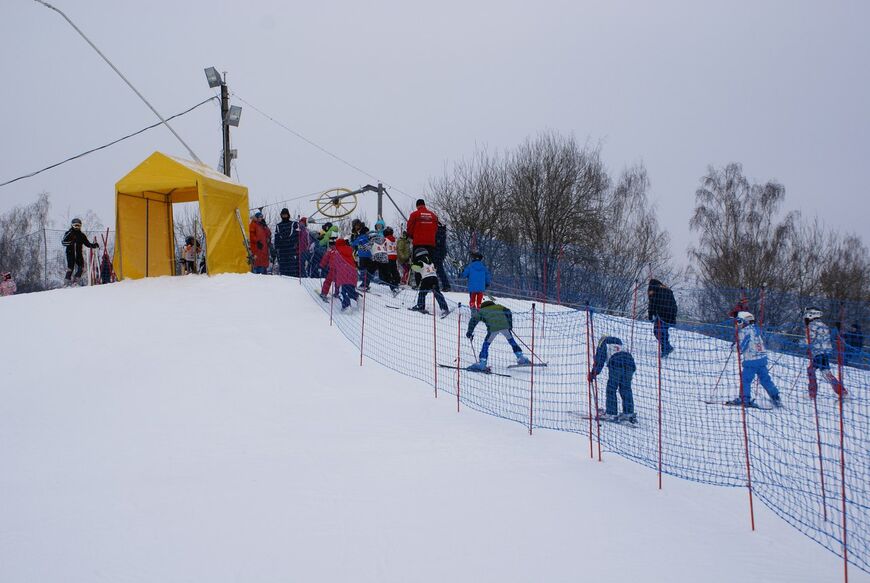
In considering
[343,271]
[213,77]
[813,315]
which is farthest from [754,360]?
[213,77]

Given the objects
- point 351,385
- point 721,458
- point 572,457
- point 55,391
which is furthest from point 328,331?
point 721,458

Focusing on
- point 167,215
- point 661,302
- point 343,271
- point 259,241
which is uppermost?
point 167,215

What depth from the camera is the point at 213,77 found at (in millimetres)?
18234

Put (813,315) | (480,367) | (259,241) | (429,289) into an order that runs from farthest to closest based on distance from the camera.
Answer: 1. (259,241)
2. (429,289)
3. (813,315)
4. (480,367)

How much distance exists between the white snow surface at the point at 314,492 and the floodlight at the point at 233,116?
9.76 metres

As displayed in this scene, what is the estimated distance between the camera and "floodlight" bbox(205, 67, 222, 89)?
18.2 metres

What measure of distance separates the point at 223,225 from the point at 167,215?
1.99m

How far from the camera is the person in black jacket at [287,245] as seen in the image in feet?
49.0

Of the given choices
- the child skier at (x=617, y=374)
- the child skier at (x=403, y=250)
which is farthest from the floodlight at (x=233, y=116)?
the child skier at (x=617, y=374)

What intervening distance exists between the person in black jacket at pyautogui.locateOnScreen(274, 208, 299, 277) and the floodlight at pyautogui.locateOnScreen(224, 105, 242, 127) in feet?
15.4

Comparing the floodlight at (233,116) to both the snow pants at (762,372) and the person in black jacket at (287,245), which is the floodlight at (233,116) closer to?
the person in black jacket at (287,245)

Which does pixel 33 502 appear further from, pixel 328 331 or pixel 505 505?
pixel 328 331

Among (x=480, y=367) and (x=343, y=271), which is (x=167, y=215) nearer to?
(x=343, y=271)

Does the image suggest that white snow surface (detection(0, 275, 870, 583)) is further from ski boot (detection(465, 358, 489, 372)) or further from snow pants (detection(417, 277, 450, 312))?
snow pants (detection(417, 277, 450, 312))
